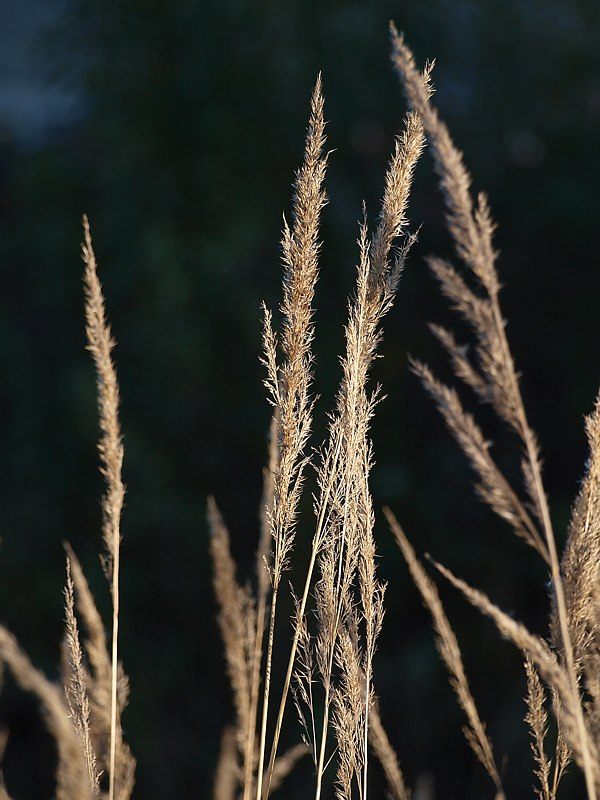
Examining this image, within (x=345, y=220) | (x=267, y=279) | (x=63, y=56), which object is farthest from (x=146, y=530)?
(x=63, y=56)

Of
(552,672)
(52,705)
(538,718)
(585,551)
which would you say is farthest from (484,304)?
(52,705)

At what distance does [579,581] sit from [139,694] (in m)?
4.66

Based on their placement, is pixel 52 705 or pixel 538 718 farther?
pixel 538 718

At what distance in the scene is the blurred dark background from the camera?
5426 millimetres

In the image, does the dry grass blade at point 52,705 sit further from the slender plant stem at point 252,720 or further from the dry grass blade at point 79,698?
the slender plant stem at point 252,720

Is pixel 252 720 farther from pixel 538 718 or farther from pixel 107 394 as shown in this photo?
pixel 107 394

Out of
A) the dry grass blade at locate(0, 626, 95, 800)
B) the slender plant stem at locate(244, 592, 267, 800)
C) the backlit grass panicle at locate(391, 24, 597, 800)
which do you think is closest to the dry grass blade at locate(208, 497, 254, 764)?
the slender plant stem at locate(244, 592, 267, 800)

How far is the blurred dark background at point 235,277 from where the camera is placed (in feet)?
17.8

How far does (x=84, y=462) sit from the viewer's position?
5.98 meters

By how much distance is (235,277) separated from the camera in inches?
224

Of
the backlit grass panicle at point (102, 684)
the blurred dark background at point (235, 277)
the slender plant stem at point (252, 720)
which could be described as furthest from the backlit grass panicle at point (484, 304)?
the blurred dark background at point (235, 277)

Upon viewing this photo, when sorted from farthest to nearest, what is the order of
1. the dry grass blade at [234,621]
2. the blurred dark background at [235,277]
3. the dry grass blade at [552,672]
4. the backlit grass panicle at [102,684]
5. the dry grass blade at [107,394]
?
the blurred dark background at [235,277] → the dry grass blade at [234,621] → the backlit grass panicle at [102,684] → the dry grass blade at [107,394] → the dry grass blade at [552,672]

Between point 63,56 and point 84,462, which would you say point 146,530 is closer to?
point 84,462

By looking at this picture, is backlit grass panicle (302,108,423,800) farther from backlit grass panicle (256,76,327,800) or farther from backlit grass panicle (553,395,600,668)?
backlit grass panicle (553,395,600,668)
